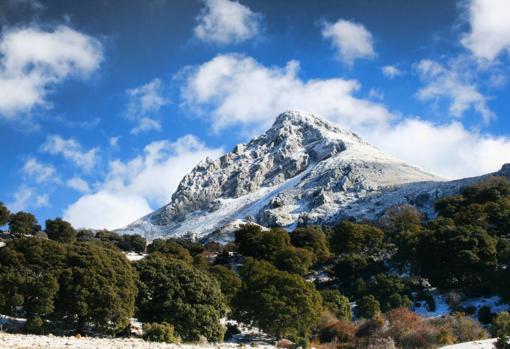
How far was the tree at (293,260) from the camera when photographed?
219ft

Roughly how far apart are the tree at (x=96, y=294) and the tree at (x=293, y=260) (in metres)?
33.3

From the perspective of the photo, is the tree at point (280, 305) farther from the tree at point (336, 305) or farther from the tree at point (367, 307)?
the tree at point (367, 307)

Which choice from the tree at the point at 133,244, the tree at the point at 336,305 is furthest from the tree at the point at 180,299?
Answer: the tree at the point at 133,244

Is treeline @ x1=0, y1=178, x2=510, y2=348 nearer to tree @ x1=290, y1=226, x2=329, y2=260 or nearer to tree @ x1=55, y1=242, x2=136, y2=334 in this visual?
tree @ x1=55, y1=242, x2=136, y2=334

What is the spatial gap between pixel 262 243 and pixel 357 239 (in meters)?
14.5

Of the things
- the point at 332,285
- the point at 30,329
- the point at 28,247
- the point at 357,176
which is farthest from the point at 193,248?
the point at 357,176

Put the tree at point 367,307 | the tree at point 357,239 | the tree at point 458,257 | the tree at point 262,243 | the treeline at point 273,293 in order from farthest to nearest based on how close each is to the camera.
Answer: the tree at point 357,239
the tree at point 262,243
the tree at point 458,257
the tree at point 367,307
the treeline at point 273,293

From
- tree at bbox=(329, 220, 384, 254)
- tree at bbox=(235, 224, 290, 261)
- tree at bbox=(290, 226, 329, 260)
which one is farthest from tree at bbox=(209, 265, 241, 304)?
tree at bbox=(329, 220, 384, 254)

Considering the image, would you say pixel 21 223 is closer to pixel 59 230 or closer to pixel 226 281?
pixel 59 230

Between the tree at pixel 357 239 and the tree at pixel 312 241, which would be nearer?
the tree at pixel 357 239

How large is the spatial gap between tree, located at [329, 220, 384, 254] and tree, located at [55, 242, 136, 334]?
160ft

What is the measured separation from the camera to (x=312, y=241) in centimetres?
8106

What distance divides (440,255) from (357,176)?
394 ft

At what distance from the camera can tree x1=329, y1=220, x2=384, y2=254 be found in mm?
78750
